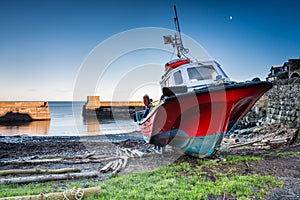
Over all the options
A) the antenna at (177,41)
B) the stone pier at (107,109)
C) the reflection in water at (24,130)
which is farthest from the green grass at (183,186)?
the stone pier at (107,109)

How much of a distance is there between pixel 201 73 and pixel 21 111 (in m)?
46.2

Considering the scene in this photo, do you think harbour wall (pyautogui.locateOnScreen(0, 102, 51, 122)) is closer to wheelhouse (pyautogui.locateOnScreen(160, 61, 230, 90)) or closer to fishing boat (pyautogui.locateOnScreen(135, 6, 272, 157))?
fishing boat (pyautogui.locateOnScreen(135, 6, 272, 157))

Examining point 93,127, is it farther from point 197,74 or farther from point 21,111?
point 197,74

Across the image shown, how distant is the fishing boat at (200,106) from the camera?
7.75 metres

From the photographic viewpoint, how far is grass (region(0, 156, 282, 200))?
507 centimetres

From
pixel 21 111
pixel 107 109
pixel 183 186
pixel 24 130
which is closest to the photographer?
pixel 183 186

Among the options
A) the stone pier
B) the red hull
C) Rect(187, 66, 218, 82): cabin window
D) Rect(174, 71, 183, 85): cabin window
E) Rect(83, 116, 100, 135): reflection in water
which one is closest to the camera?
the red hull

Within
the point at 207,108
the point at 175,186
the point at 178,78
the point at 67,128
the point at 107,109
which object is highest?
the point at 178,78

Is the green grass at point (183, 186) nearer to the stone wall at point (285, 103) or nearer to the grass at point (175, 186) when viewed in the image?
the grass at point (175, 186)

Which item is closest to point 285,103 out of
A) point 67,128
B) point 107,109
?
point 67,128

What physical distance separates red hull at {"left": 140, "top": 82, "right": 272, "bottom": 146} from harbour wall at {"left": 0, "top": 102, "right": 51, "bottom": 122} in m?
45.1

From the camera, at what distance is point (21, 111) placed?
151ft

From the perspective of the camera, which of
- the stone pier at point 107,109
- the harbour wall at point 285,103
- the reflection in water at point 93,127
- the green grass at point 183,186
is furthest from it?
the stone pier at point 107,109

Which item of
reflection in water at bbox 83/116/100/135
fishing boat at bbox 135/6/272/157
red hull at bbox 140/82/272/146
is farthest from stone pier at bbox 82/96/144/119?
red hull at bbox 140/82/272/146
